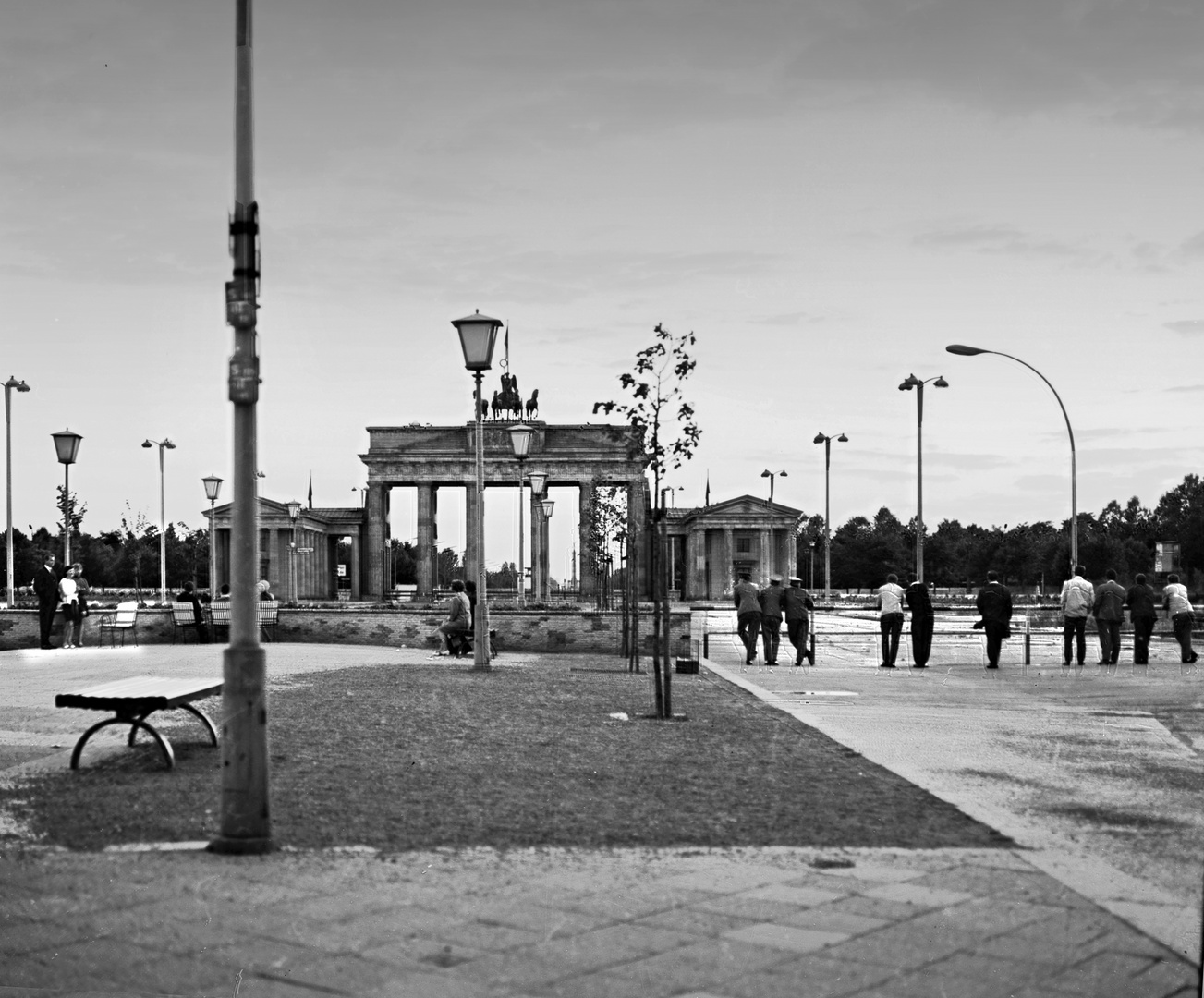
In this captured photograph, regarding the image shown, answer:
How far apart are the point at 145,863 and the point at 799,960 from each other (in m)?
3.07

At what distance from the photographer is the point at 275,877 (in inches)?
244

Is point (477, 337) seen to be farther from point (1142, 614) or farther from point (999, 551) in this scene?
point (999, 551)

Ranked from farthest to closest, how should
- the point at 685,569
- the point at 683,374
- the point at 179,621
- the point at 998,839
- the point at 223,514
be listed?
the point at 685,569, the point at 223,514, the point at 179,621, the point at 683,374, the point at 998,839

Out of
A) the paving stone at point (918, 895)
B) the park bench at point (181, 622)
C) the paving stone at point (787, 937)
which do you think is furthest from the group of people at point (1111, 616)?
the paving stone at point (787, 937)

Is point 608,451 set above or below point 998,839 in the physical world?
above

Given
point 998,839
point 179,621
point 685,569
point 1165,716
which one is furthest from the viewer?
point 685,569

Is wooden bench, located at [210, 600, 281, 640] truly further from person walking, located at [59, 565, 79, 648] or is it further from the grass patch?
the grass patch

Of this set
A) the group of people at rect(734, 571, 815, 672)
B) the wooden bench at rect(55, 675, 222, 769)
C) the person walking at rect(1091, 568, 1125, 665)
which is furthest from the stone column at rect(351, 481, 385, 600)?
the wooden bench at rect(55, 675, 222, 769)

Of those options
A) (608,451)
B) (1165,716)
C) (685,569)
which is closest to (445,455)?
(608,451)

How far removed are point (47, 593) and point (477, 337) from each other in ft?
30.5

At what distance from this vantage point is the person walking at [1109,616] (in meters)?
24.5

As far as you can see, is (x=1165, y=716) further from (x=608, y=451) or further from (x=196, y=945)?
(x=608, y=451)

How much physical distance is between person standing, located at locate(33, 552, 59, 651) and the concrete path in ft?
58.2

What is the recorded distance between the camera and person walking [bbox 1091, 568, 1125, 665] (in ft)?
80.5
